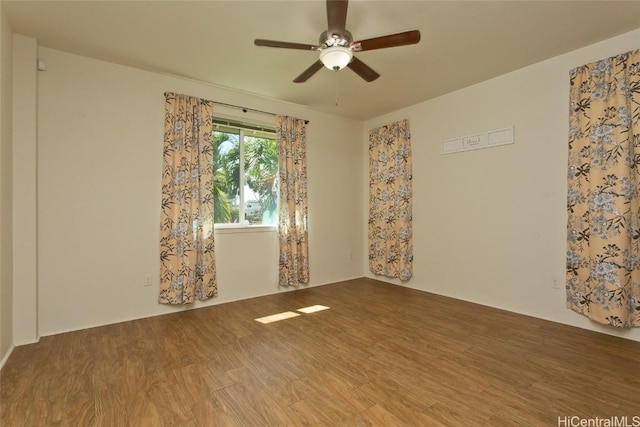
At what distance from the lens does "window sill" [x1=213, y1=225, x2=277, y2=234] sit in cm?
368

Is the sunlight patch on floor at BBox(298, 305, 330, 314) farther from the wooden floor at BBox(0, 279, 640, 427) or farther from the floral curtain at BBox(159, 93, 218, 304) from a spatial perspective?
the floral curtain at BBox(159, 93, 218, 304)

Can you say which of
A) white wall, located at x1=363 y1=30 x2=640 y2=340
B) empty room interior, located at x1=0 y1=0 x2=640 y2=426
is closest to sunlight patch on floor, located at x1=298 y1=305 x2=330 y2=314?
empty room interior, located at x1=0 y1=0 x2=640 y2=426

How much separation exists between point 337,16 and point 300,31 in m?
0.77

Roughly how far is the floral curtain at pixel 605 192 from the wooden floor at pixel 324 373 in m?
0.41

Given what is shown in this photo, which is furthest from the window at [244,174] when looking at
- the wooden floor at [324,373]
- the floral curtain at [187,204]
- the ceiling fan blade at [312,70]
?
the ceiling fan blade at [312,70]

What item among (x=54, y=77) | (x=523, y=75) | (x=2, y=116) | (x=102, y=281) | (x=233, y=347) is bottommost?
(x=233, y=347)

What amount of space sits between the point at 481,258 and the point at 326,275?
2.21 metres

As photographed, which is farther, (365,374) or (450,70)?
(450,70)

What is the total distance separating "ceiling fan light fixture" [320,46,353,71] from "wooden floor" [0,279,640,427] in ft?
7.35

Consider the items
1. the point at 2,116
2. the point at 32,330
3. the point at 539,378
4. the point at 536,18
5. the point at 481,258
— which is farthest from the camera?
the point at 481,258

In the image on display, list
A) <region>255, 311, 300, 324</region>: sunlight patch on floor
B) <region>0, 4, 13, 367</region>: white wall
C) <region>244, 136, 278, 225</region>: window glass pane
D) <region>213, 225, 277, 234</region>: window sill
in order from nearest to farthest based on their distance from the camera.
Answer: <region>0, 4, 13, 367</region>: white wall, <region>255, 311, 300, 324</region>: sunlight patch on floor, <region>213, 225, 277, 234</region>: window sill, <region>244, 136, 278, 225</region>: window glass pane

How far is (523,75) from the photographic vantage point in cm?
318

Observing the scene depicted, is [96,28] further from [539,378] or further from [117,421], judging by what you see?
[539,378]

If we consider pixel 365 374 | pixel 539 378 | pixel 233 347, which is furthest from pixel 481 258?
pixel 233 347
